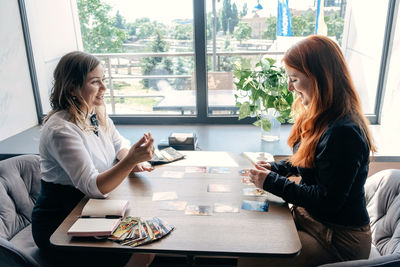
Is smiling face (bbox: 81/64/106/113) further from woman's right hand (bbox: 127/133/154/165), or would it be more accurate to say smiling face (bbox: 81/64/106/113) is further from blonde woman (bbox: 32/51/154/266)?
woman's right hand (bbox: 127/133/154/165)

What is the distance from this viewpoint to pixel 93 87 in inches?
59.7

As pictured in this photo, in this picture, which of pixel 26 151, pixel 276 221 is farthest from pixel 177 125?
pixel 276 221

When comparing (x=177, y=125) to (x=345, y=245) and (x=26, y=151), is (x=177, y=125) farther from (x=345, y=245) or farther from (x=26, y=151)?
(x=345, y=245)

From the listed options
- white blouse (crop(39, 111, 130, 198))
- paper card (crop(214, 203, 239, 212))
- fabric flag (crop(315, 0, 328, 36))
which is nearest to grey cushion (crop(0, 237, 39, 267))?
white blouse (crop(39, 111, 130, 198))

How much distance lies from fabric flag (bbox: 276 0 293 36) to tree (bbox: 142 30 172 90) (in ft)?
2.84

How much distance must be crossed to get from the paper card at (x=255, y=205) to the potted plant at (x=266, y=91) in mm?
666

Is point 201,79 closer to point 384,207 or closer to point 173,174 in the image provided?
point 173,174

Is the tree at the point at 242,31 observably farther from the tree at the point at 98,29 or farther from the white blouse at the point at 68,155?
the white blouse at the point at 68,155

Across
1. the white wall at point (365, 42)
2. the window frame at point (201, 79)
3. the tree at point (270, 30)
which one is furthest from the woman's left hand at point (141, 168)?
the white wall at point (365, 42)

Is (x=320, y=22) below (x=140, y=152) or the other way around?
the other way around

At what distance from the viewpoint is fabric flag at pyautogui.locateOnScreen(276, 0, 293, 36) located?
7.66ft

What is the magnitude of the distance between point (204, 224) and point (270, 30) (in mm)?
1716

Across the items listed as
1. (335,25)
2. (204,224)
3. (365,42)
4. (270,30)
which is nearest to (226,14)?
(270,30)

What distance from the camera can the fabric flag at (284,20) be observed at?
234 centimetres
